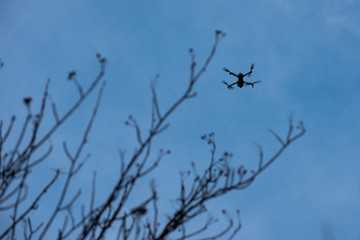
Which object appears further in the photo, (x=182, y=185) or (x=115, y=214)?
(x=182, y=185)

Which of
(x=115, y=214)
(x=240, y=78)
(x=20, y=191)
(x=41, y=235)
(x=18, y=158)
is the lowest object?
(x=41, y=235)

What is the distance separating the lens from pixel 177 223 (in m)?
4.86

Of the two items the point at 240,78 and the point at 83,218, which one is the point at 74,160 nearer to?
the point at 83,218

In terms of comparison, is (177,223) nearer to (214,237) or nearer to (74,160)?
(214,237)

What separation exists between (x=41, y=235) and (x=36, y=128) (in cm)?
149

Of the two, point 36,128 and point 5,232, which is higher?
point 36,128

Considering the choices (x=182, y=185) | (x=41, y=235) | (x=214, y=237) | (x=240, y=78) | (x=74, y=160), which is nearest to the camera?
(x=41, y=235)

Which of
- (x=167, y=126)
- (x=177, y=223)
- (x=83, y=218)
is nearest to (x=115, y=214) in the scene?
(x=83, y=218)

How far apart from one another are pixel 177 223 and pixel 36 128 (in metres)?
2.50

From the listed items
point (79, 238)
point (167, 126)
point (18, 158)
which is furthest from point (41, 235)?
point (167, 126)

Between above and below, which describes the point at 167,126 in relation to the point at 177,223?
above

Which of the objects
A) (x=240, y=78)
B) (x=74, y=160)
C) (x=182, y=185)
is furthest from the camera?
(x=240, y=78)

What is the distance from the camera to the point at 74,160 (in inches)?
185

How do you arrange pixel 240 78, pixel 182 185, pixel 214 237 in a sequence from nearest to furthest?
pixel 214 237 < pixel 182 185 < pixel 240 78
